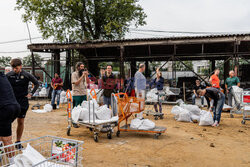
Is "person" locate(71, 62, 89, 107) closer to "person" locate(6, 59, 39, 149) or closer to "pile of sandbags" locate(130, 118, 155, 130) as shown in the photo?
"pile of sandbags" locate(130, 118, 155, 130)

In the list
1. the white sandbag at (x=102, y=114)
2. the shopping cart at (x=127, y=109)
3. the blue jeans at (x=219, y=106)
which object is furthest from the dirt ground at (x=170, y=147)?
the white sandbag at (x=102, y=114)

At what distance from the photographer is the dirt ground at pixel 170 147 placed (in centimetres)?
397

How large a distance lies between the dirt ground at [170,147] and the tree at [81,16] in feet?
50.4

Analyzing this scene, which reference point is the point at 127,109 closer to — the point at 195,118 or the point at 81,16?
the point at 195,118

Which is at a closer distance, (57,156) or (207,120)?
(57,156)

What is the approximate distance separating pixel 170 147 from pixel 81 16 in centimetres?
1972

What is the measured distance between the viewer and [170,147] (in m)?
4.88

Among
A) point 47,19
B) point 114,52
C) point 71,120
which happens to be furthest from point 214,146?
point 47,19

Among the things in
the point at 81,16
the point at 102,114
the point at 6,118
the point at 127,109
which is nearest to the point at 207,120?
the point at 127,109

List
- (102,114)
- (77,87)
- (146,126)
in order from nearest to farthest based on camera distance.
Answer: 1. (102,114)
2. (146,126)
3. (77,87)

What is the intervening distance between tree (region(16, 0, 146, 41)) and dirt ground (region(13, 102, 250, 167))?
50.4 ft

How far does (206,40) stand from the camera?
39.3 ft

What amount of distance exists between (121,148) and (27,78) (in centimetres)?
247

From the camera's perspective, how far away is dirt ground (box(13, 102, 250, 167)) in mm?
3969
